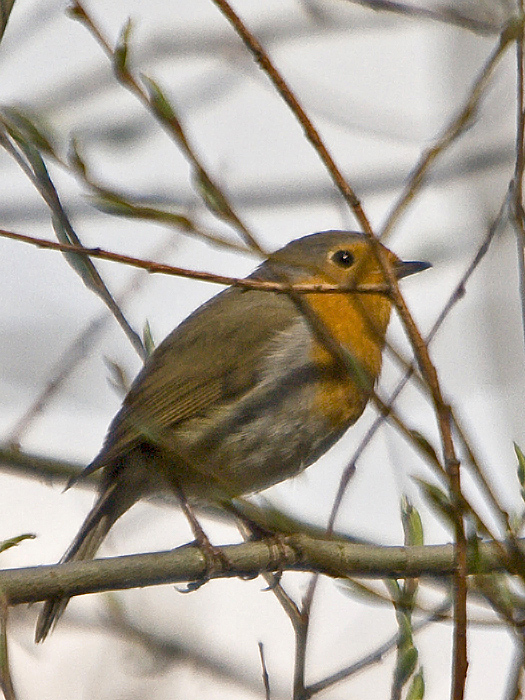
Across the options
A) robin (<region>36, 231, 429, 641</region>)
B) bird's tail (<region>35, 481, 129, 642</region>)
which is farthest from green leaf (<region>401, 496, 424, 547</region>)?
bird's tail (<region>35, 481, 129, 642</region>)

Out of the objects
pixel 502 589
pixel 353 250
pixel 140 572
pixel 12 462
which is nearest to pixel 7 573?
pixel 140 572

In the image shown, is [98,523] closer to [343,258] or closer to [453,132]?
[343,258]

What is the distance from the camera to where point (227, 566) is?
3113 millimetres

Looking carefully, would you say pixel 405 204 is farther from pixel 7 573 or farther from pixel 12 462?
pixel 12 462

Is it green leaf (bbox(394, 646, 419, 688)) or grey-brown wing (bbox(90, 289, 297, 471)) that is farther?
grey-brown wing (bbox(90, 289, 297, 471))

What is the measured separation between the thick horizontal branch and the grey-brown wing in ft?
3.19

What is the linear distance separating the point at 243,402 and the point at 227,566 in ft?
3.76

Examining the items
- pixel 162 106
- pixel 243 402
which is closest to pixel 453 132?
pixel 162 106

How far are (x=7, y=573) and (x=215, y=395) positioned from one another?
5.81 ft

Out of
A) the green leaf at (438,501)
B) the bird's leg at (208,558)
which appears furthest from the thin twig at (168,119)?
the bird's leg at (208,558)

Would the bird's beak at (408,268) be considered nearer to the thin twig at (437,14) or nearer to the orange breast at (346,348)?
the orange breast at (346,348)

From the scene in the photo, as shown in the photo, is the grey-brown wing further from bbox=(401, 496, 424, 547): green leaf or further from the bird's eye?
bbox=(401, 496, 424, 547): green leaf

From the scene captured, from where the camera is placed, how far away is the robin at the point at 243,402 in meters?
3.96

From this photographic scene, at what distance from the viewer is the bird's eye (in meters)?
4.52
